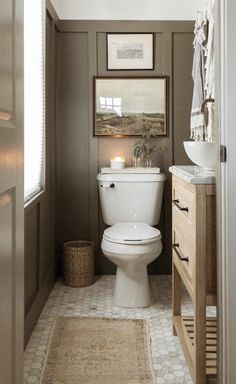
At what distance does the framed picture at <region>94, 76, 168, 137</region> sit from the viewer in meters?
3.33

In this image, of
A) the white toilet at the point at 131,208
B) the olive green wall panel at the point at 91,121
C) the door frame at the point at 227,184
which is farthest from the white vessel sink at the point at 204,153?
the olive green wall panel at the point at 91,121

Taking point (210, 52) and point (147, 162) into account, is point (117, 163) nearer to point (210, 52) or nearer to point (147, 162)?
point (147, 162)

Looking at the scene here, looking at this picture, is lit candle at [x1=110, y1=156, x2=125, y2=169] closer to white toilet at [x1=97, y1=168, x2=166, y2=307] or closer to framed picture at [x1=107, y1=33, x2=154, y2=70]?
white toilet at [x1=97, y1=168, x2=166, y2=307]

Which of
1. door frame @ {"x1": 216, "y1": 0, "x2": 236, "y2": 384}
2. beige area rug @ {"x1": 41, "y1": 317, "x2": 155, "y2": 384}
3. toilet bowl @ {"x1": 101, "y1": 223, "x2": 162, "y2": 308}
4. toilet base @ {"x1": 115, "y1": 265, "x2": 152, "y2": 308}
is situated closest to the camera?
door frame @ {"x1": 216, "y1": 0, "x2": 236, "y2": 384}

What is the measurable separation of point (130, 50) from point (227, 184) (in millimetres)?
2164

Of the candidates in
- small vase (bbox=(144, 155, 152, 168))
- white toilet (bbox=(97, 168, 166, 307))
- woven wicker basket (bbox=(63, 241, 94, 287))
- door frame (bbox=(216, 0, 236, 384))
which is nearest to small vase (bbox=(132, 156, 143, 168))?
small vase (bbox=(144, 155, 152, 168))

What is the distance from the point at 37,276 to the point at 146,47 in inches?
74.5

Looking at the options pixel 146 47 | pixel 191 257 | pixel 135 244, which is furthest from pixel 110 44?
pixel 191 257

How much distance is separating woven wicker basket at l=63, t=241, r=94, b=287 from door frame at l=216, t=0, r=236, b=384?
1774mm

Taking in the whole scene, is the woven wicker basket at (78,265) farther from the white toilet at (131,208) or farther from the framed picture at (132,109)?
the framed picture at (132,109)

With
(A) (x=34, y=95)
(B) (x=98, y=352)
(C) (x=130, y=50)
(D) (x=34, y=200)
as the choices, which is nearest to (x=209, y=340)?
(B) (x=98, y=352)

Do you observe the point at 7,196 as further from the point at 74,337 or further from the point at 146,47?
the point at 146,47

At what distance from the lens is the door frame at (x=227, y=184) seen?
1380mm

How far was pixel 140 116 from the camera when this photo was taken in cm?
335
